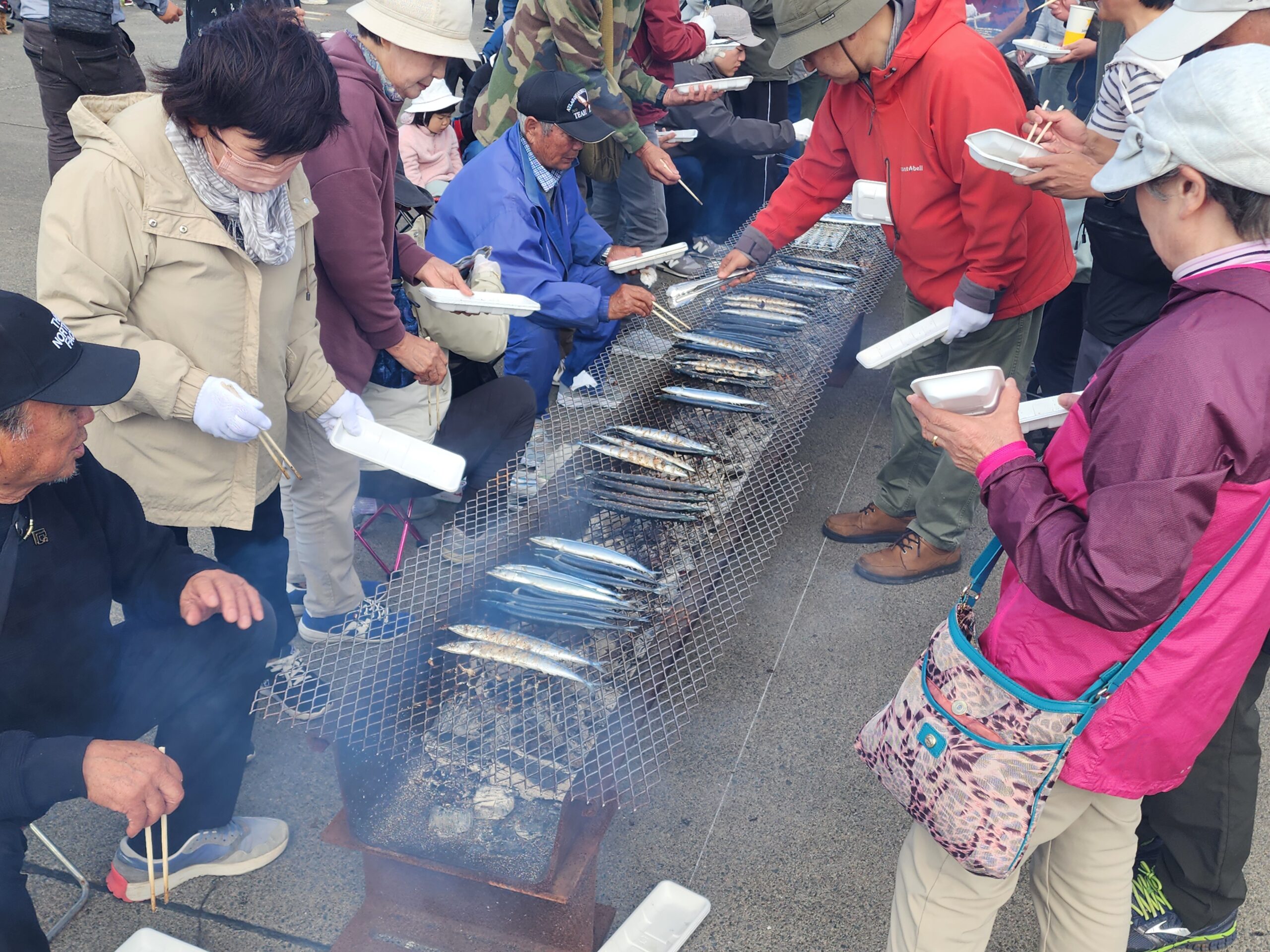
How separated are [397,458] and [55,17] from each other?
4.82 meters

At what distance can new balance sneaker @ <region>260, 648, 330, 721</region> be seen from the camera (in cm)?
248

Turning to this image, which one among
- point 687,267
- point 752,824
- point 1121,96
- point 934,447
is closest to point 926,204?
point 1121,96

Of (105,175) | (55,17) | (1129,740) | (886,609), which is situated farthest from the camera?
(55,17)

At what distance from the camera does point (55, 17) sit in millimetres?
5559

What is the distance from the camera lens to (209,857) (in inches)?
119

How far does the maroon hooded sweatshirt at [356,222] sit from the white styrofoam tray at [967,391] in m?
2.07

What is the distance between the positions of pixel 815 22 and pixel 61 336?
281 centimetres

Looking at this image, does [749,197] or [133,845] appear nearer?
[133,845]

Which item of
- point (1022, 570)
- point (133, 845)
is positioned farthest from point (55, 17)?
point (1022, 570)

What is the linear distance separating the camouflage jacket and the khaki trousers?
2.76m

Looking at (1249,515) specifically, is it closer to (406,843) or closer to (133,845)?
(406,843)

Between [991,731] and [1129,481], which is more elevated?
[1129,481]

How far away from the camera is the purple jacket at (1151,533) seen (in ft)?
5.33

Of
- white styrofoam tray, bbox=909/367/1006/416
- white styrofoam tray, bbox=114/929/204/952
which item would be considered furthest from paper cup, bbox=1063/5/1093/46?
white styrofoam tray, bbox=114/929/204/952
